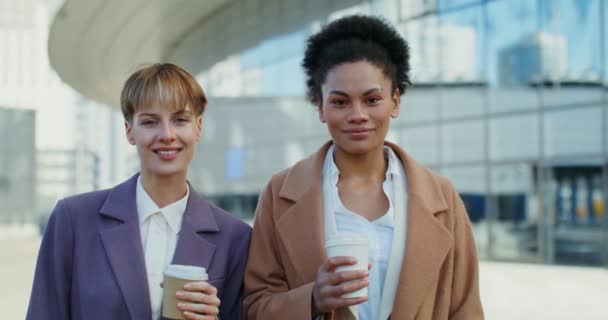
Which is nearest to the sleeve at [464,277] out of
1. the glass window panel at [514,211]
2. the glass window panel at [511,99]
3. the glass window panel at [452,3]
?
the glass window panel at [514,211]

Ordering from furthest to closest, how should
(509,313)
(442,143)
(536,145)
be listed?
(442,143), (536,145), (509,313)

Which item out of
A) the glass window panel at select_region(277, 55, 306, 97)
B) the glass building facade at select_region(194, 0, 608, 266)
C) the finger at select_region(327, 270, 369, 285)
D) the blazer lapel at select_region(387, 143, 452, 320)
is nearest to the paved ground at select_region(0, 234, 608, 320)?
the glass building facade at select_region(194, 0, 608, 266)

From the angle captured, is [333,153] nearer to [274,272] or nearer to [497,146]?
[274,272]

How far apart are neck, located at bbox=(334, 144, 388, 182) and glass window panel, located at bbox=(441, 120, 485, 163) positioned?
501 inches

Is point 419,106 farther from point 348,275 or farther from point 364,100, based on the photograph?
point 348,275

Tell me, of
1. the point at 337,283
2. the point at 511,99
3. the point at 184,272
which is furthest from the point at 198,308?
the point at 511,99

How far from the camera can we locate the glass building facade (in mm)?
13227

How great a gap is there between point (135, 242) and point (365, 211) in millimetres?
814

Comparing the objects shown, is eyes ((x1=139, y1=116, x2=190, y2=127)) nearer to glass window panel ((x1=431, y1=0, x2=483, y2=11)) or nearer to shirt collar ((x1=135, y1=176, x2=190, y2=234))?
shirt collar ((x1=135, y1=176, x2=190, y2=234))

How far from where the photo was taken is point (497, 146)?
1466cm

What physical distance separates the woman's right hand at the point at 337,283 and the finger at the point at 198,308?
330 mm

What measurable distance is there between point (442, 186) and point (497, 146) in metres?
12.6

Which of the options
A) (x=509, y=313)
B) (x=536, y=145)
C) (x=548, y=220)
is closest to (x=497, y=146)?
(x=536, y=145)

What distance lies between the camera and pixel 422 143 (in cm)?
1591
